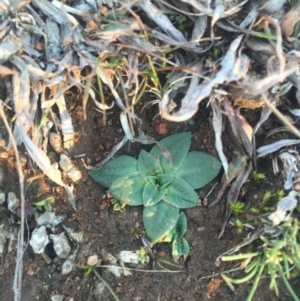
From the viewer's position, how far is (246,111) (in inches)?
68.2

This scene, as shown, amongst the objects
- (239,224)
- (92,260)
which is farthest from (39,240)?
(239,224)

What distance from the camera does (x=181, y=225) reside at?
176 cm

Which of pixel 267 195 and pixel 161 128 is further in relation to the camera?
pixel 161 128

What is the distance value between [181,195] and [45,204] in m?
0.48

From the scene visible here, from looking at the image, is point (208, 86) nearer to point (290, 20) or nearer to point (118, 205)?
point (290, 20)

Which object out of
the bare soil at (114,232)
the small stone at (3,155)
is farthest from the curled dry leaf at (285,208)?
the small stone at (3,155)

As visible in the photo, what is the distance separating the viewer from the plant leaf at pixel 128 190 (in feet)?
5.81

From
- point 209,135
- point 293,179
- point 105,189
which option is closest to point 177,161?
point 209,135

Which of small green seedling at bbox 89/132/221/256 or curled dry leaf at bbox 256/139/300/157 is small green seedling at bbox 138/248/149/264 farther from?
curled dry leaf at bbox 256/139/300/157

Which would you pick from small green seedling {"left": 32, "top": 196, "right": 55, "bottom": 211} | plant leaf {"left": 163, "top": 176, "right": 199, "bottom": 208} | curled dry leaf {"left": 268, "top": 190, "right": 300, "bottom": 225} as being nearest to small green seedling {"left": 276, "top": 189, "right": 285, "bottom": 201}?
curled dry leaf {"left": 268, "top": 190, "right": 300, "bottom": 225}

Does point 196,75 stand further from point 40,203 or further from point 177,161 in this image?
point 40,203

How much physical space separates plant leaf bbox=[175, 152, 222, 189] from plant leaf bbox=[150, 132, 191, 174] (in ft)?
0.08

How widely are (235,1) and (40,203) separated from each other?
0.94 metres

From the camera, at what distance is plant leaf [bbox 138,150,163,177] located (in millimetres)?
1786
